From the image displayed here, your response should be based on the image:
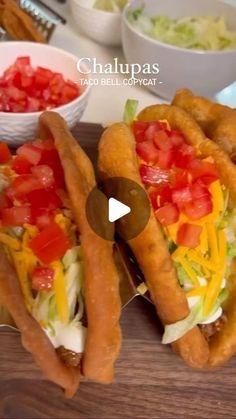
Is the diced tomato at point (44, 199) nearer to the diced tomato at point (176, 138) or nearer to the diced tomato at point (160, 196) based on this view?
the diced tomato at point (160, 196)

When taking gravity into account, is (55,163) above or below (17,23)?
above

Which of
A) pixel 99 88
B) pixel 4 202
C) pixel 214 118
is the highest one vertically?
pixel 214 118

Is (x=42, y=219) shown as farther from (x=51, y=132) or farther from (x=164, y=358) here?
(x=164, y=358)

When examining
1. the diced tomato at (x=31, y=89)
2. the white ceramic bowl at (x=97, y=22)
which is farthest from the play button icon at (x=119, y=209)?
the white ceramic bowl at (x=97, y=22)

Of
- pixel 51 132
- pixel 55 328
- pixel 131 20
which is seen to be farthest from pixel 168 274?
pixel 131 20

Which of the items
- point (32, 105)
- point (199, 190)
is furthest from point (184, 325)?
point (32, 105)

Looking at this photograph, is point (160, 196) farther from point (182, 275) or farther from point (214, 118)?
point (214, 118)

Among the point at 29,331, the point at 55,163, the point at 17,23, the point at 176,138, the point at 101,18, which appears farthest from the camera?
the point at 101,18
